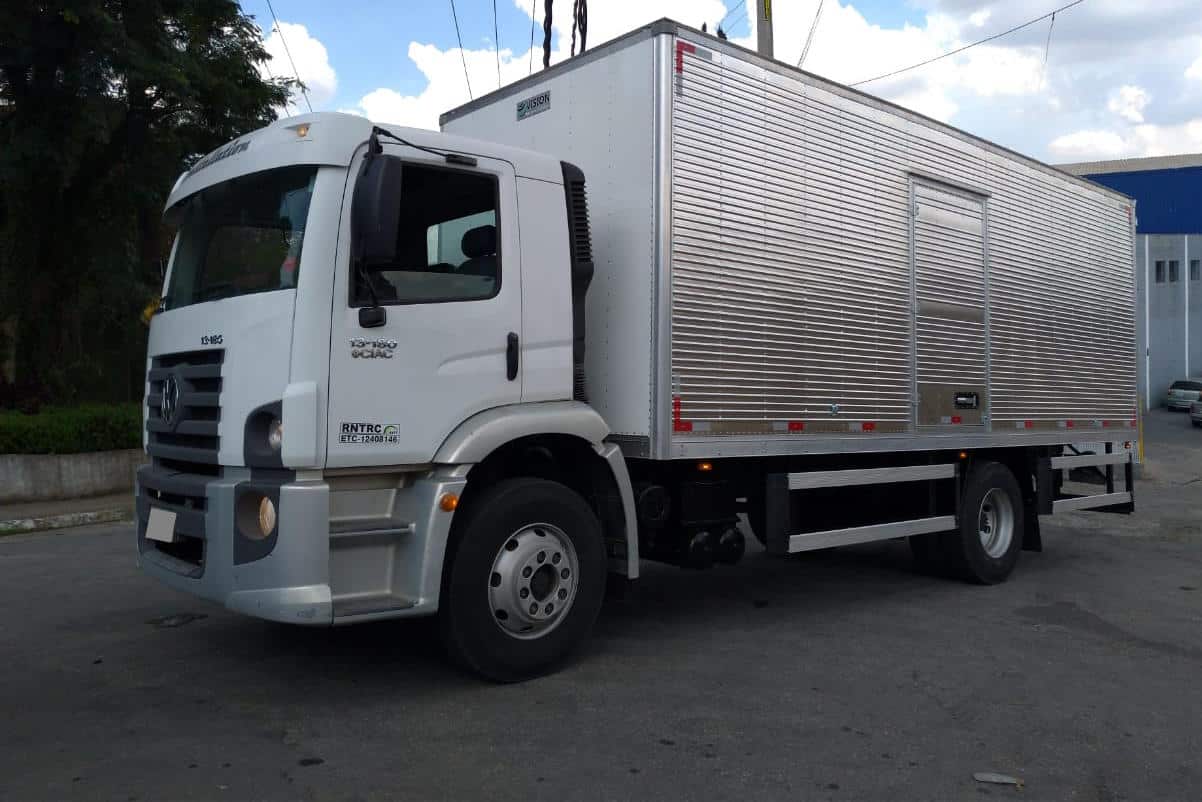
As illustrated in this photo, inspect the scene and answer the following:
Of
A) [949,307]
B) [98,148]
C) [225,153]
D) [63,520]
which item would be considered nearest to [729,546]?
[949,307]

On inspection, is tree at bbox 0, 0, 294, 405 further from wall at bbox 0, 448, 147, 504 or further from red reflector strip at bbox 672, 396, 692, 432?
red reflector strip at bbox 672, 396, 692, 432

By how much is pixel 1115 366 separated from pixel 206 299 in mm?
8367

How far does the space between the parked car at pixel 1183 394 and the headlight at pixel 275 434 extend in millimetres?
47379

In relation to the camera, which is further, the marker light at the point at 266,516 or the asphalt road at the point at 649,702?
the marker light at the point at 266,516

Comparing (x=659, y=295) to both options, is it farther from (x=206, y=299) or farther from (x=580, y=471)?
(x=206, y=299)

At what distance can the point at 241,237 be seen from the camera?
16.9 ft

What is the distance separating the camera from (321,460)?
4578 millimetres

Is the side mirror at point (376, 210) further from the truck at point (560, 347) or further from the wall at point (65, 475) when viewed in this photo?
the wall at point (65, 475)

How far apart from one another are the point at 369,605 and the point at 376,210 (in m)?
1.82

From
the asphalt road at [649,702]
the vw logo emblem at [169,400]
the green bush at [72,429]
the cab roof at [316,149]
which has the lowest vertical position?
the asphalt road at [649,702]

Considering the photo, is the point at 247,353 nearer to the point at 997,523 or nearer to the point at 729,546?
the point at 729,546

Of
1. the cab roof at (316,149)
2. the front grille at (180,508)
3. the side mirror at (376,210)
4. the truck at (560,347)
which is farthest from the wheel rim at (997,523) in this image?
the front grille at (180,508)

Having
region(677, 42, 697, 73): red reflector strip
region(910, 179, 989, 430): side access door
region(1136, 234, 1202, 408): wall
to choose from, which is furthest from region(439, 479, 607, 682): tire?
region(1136, 234, 1202, 408): wall

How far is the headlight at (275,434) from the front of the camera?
4.53 metres
